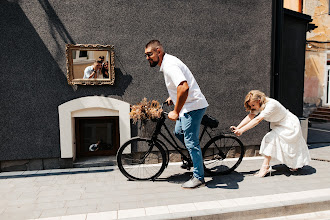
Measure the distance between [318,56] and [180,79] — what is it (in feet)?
41.8

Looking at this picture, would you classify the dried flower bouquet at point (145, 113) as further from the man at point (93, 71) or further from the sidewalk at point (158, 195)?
the man at point (93, 71)

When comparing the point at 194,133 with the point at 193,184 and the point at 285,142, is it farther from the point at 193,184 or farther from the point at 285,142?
the point at 285,142

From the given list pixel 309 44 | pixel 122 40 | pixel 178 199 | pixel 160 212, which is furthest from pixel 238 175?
pixel 309 44

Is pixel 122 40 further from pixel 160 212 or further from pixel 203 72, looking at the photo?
pixel 160 212

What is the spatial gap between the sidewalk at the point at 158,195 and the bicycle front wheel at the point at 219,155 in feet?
0.53

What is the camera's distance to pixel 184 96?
3.16 m

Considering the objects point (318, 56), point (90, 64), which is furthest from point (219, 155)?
point (318, 56)

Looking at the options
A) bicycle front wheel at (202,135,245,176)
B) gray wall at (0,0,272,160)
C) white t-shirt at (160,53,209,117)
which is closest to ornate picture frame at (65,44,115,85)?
gray wall at (0,0,272,160)

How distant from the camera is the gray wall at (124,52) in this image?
13.7ft

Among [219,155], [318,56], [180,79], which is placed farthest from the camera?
[318,56]

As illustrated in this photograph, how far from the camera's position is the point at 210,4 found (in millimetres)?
4684

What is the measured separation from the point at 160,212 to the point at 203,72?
2.84 metres

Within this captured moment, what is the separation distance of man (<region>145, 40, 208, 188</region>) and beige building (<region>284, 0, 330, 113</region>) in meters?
11.8

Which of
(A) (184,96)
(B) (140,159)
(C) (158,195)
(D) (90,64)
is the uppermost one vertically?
(D) (90,64)
